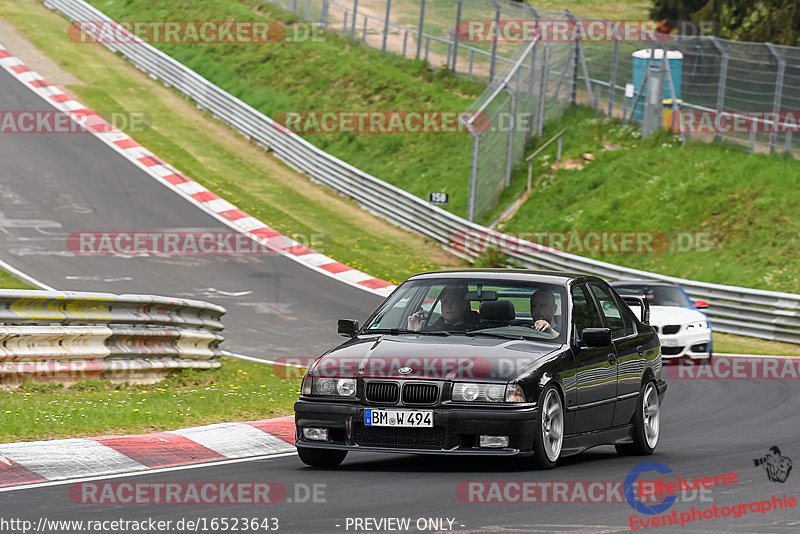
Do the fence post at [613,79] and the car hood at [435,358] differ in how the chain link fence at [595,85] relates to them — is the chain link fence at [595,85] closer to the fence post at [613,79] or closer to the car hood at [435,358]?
the fence post at [613,79]

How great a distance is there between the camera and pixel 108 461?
9.15 metres

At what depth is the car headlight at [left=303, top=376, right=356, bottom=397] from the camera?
8.86 m

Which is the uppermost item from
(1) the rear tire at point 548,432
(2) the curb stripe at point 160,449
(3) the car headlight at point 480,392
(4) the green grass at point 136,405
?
(3) the car headlight at point 480,392

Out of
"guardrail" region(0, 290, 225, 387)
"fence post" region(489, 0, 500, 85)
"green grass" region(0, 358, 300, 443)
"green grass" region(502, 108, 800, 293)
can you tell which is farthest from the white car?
"fence post" region(489, 0, 500, 85)

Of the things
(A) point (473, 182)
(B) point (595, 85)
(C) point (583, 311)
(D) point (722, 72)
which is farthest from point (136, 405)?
(B) point (595, 85)

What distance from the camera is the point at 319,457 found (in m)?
9.14

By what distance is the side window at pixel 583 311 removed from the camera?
9867 mm

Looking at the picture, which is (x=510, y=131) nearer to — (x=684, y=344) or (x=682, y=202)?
(x=682, y=202)

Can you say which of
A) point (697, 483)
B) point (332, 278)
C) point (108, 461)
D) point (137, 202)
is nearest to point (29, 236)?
point (137, 202)

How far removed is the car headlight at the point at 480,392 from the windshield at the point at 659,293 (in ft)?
41.3

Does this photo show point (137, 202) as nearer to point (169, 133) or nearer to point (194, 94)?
point (169, 133)

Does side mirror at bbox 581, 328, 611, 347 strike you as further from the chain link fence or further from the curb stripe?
the chain link fence

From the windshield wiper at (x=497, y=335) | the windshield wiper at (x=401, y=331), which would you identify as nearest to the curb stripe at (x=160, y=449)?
the windshield wiper at (x=401, y=331)

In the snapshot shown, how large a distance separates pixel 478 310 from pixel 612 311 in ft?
5.18
